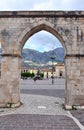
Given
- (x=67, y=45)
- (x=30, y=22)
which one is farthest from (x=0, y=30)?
(x=67, y=45)

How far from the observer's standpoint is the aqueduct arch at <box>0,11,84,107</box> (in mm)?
12164

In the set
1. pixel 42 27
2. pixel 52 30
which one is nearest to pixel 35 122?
pixel 52 30

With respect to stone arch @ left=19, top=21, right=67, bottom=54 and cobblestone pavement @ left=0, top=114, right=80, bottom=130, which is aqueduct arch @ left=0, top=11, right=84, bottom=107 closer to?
stone arch @ left=19, top=21, right=67, bottom=54

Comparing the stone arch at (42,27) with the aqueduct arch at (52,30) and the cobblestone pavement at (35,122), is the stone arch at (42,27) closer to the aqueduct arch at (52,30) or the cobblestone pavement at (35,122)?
the aqueduct arch at (52,30)

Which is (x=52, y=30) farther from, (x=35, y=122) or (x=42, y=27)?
(x=35, y=122)

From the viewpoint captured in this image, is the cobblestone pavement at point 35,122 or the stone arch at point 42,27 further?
the stone arch at point 42,27

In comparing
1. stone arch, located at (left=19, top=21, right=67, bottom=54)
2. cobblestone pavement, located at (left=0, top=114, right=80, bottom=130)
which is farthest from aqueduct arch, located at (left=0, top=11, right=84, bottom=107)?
cobblestone pavement, located at (left=0, top=114, right=80, bottom=130)

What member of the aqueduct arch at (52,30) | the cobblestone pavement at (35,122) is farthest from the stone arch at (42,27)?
the cobblestone pavement at (35,122)

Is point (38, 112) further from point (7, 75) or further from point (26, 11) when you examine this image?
point (26, 11)

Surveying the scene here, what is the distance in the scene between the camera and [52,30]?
1249cm

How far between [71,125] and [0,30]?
20.2ft

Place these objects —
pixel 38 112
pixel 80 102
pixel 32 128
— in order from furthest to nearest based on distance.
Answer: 1. pixel 80 102
2. pixel 38 112
3. pixel 32 128

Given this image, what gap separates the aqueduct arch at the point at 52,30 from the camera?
1216 centimetres

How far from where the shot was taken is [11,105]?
12.2m
